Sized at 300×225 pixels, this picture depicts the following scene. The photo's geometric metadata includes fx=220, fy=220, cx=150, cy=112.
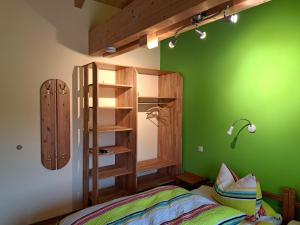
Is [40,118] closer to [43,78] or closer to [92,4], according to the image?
[43,78]

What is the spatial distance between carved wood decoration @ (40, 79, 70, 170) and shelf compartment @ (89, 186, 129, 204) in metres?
0.69

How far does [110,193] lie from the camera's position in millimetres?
3195

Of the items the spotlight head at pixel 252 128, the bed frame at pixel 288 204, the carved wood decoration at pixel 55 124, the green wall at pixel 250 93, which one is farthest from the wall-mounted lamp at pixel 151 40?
the bed frame at pixel 288 204

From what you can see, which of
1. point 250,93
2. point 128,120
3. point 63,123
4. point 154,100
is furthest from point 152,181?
point 250,93

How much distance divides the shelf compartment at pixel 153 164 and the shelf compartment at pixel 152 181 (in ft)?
0.88

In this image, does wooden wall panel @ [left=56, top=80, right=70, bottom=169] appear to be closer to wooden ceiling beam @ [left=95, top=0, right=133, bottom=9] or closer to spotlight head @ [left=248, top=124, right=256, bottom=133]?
wooden ceiling beam @ [left=95, top=0, right=133, bottom=9]

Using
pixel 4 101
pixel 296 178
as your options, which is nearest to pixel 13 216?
pixel 4 101

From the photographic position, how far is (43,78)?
9.19 feet

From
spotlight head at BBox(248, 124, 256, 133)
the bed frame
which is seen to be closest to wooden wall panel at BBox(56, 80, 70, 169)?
spotlight head at BBox(248, 124, 256, 133)

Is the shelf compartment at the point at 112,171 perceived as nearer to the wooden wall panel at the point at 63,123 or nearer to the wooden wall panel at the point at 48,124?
the wooden wall panel at the point at 63,123

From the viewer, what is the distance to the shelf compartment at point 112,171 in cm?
298

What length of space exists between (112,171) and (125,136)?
539 millimetres

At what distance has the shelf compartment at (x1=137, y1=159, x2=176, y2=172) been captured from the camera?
3342 millimetres

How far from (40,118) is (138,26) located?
1.69m
